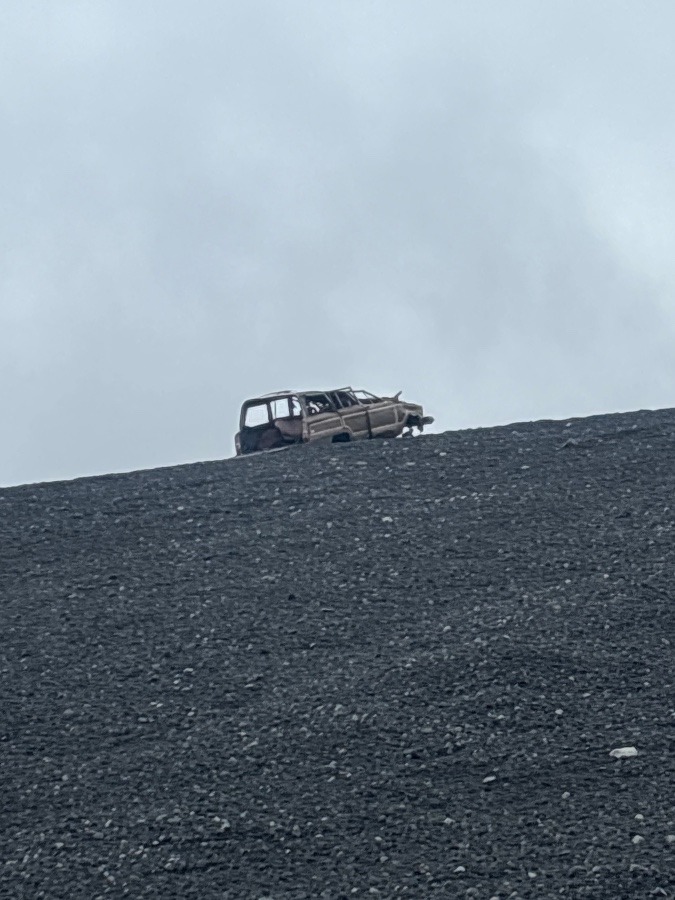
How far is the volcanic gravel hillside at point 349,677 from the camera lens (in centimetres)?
863

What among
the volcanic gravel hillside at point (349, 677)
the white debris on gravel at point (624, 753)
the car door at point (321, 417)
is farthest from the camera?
the car door at point (321, 417)

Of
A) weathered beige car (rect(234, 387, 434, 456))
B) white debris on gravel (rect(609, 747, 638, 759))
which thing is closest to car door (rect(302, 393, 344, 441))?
weathered beige car (rect(234, 387, 434, 456))

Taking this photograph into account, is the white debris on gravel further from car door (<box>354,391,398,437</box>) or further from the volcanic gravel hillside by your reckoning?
car door (<box>354,391,398,437</box>)

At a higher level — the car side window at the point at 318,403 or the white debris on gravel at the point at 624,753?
the car side window at the point at 318,403

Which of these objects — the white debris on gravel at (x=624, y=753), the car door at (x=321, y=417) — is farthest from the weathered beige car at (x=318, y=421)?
the white debris on gravel at (x=624, y=753)

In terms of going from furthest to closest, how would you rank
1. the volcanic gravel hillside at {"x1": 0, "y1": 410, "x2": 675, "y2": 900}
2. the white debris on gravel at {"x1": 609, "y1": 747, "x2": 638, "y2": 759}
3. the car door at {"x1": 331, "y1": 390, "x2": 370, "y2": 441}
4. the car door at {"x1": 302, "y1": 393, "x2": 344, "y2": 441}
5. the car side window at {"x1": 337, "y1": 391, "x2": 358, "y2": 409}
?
the car side window at {"x1": 337, "y1": 391, "x2": 358, "y2": 409}
the car door at {"x1": 331, "y1": 390, "x2": 370, "y2": 441}
the car door at {"x1": 302, "y1": 393, "x2": 344, "y2": 441}
the white debris on gravel at {"x1": 609, "y1": 747, "x2": 638, "y2": 759}
the volcanic gravel hillside at {"x1": 0, "y1": 410, "x2": 675, "y2": 900}

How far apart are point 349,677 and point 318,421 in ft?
26.8

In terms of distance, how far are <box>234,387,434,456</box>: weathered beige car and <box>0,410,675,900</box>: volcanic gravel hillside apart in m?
2.03

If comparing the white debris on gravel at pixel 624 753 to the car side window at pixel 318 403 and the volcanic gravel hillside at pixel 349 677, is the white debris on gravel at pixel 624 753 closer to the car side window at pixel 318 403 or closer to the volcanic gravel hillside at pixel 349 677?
the volcanic gravel hillside at pixel 349 677

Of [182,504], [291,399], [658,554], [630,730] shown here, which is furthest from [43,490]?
[630,730]

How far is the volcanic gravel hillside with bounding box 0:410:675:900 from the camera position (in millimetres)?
8633

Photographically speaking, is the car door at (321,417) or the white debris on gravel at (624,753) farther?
the car door at (321,417)

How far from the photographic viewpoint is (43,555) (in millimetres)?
14484

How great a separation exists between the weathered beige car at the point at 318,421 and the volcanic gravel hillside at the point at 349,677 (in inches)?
79.9
